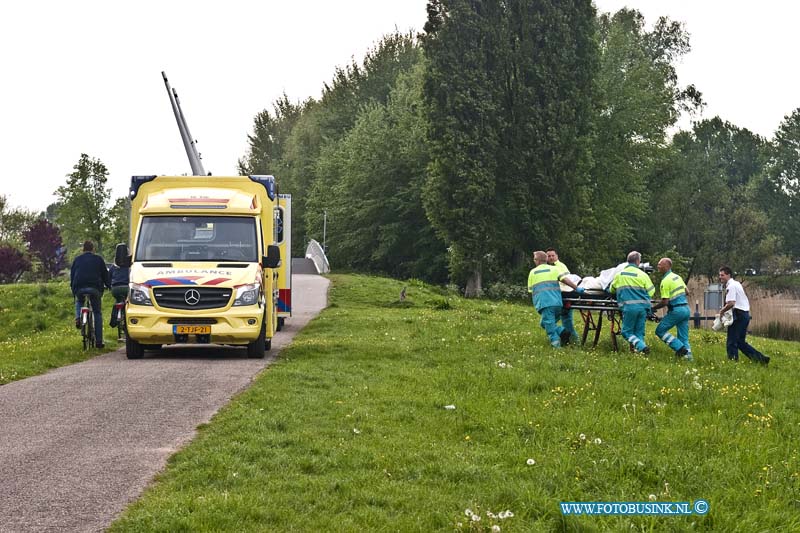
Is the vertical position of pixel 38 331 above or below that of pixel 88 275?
below

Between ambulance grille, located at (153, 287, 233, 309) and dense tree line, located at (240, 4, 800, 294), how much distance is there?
26977mm

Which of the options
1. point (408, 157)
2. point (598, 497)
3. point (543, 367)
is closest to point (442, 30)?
point (408, 157)

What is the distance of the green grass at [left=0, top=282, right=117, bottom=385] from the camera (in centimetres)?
1477

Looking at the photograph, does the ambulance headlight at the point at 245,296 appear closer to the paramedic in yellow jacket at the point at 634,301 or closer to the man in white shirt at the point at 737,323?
the paramedic in yellow jacket at the point at 634,301

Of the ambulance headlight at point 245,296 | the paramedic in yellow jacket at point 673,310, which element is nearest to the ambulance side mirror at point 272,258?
the ambulance headlight at point 245,296

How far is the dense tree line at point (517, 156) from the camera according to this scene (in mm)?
42219

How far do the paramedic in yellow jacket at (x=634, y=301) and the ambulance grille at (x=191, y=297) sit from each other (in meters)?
6.51

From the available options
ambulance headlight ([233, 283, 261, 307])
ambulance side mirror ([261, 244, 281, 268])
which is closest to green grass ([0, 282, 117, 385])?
ambulance headlight ([233, 283, 261, 307])

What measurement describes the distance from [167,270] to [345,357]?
11.1 feet

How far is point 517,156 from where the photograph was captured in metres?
42.3

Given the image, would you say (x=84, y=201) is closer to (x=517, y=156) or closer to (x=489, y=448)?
(x=517, y=156)

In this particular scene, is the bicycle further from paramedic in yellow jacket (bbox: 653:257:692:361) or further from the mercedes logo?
paramedic in yellow jacket (bbox: 653:257:692:361)

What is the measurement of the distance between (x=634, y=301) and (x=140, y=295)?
818 cm

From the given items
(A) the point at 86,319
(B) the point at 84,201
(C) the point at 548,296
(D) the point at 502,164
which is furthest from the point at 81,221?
(C) the point at 548,296
